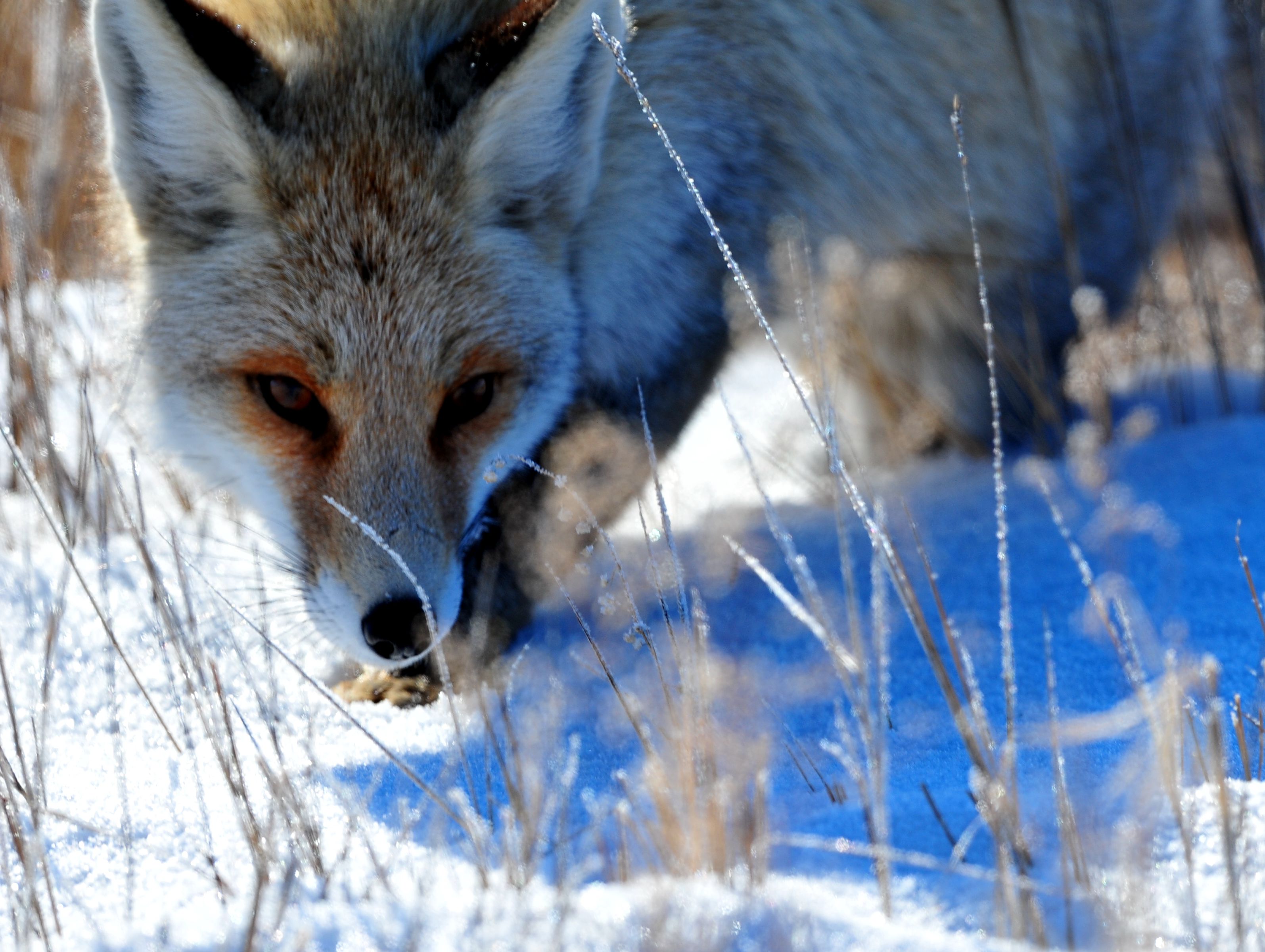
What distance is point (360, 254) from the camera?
306 cm

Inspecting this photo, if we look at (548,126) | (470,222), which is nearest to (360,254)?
(470,222)

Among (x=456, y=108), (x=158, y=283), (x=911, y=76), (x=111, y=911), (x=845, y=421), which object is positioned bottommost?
(x=111, y=911)

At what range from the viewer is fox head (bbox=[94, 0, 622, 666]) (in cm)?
291

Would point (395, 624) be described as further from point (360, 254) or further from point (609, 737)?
point (360, 254)

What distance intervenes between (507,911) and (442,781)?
549 mm

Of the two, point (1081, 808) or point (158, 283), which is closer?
point (1081, 808)

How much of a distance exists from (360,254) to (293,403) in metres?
0.41

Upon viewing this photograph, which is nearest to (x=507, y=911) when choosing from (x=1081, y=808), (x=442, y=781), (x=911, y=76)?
(x=442, y=781)

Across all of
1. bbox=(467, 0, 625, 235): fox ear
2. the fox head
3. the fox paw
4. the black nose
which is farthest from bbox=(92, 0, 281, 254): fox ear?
the fox paw

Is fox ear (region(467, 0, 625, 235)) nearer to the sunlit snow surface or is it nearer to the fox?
the fox

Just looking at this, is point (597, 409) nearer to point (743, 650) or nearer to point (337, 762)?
point (743, 650)

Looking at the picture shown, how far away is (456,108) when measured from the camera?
Answer: 3.14 metres

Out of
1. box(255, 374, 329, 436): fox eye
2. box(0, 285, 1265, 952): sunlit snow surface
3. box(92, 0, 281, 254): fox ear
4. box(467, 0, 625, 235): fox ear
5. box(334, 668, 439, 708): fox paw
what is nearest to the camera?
box(0, 285, 1265, 952): sunlit snow surface

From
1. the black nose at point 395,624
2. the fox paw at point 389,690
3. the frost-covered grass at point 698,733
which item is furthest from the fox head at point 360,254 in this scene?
the fox paw at point 389,690
